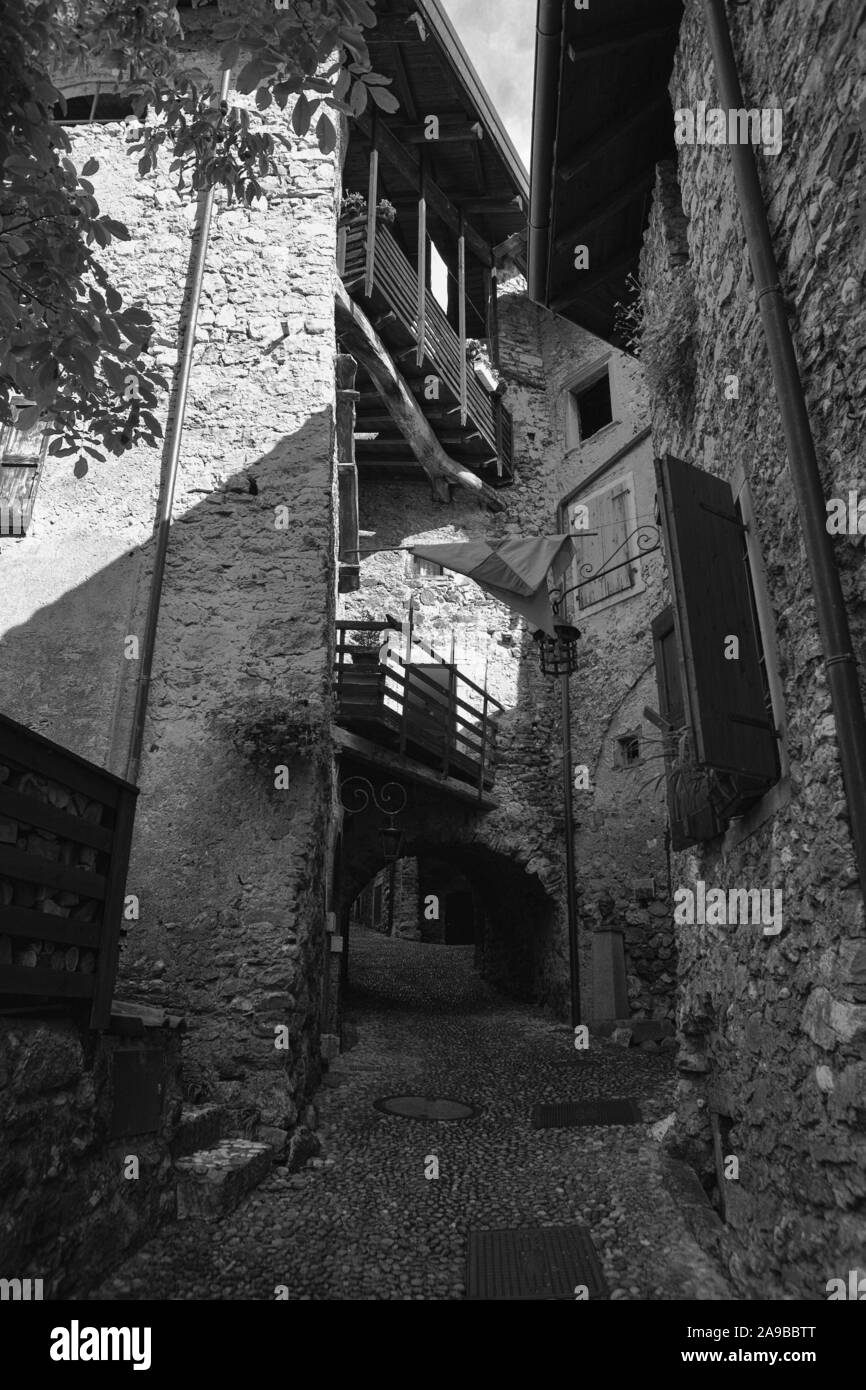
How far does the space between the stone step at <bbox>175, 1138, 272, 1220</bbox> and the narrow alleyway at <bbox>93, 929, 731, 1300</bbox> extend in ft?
0.23

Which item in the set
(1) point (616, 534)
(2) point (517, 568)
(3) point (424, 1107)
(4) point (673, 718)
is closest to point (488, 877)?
(1) point (616, 534)

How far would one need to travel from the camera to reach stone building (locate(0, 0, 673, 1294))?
385 cm

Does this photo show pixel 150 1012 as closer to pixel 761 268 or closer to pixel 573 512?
pixel 761 268

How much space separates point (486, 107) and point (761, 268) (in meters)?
10.6

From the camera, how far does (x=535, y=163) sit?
6348mm

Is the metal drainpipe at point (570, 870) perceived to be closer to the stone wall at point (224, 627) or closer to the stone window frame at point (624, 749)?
the stone window frame at point (624, 749)

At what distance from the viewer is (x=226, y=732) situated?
651 centimetres

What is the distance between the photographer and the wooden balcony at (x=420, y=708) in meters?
10.5

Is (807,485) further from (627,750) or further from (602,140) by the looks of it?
(627,750)

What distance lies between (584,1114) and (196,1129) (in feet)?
10.2

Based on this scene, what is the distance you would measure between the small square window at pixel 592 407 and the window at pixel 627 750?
5127 millimetres

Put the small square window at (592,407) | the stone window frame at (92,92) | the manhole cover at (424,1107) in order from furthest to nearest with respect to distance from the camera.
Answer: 1. the small square window at (592,407)
2. the stone window frame at (92,92)
3. the manhole cover at (424,1107)

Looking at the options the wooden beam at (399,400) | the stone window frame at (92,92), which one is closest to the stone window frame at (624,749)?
the wooden beam at (399,400)
